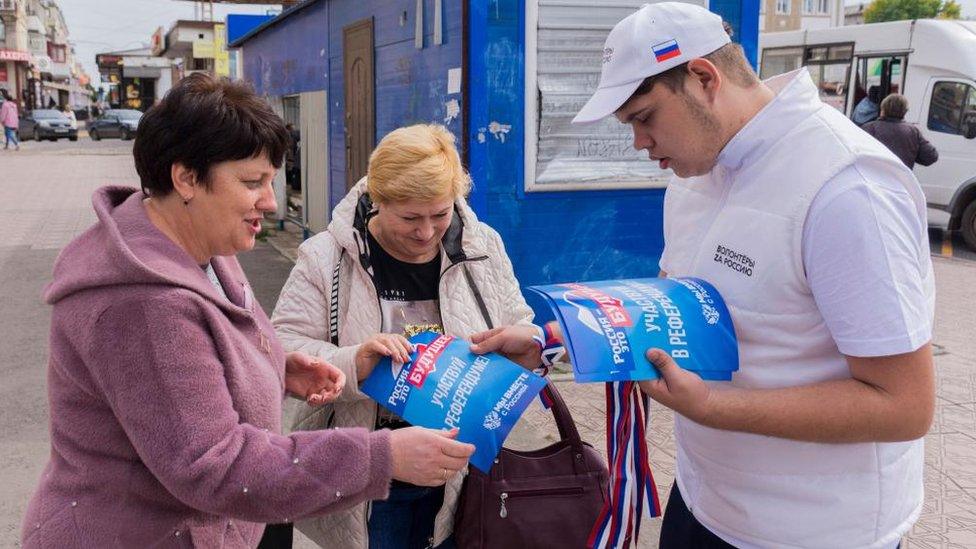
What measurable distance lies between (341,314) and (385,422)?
1.15 ft

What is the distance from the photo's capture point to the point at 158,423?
5.00 ft

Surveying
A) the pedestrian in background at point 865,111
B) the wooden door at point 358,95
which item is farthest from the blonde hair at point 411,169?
the pedestrian in background at point 865,111

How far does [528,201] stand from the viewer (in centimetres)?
617

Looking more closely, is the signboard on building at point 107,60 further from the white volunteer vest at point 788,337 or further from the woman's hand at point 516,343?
the white volunteer vest at point 788,337

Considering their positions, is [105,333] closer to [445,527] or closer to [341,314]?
[341,314]

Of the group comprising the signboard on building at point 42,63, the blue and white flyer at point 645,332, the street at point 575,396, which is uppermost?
the signboard on building at point 42,63

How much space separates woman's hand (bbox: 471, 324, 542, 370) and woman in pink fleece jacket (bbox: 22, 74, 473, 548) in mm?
489

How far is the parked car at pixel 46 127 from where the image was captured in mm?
38875

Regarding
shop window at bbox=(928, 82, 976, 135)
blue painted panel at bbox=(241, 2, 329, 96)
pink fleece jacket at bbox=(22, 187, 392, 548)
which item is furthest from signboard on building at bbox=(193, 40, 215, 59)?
pink fleece jacket at bbox=(22, 187, 392, 548)

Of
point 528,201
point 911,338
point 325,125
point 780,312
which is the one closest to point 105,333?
point 780,312

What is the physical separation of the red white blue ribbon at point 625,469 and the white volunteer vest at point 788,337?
0.79ft

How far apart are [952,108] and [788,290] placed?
1203 centimetres

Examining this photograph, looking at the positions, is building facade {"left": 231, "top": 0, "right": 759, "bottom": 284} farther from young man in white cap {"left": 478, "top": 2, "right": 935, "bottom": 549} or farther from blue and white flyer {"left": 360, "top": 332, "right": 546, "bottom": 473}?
young man in white cap {"left": 478, "top": 2, "right": 935, "bottom": 549}

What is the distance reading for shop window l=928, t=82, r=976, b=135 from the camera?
38.2ft
